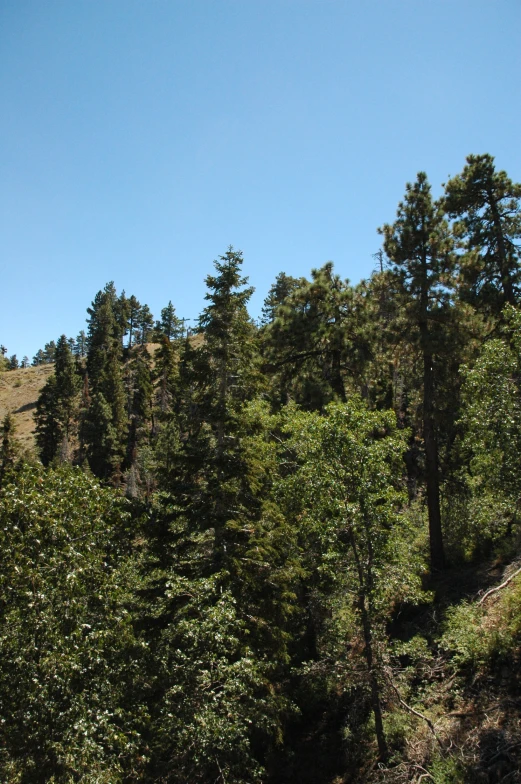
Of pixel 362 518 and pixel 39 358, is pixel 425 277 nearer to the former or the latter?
pixel 362 518

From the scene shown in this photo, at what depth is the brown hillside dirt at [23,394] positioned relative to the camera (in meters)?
95.7

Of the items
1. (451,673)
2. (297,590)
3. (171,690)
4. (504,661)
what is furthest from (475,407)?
(297,590)

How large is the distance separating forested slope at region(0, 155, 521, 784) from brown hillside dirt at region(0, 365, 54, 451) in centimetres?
8119

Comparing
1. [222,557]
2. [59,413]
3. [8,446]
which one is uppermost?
[59,413]

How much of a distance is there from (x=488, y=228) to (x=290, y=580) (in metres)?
19.2

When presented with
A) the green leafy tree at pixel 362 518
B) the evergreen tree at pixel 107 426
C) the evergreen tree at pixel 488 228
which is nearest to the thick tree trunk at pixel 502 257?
the evergreen tree at pixel 488 228

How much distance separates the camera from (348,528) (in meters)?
11.6

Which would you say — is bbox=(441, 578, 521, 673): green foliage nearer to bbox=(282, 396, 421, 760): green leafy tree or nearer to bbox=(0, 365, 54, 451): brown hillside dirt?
bbox=(282, 396, 421, 760): green leafy tree

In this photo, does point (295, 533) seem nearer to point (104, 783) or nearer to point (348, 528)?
point (348, 528)

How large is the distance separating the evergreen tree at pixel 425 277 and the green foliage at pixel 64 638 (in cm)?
1408

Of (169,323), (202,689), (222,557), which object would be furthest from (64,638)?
(169,323)

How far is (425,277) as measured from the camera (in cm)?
A: 2058

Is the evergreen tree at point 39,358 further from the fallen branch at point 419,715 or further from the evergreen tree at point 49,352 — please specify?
the fallen branch at point 419,715

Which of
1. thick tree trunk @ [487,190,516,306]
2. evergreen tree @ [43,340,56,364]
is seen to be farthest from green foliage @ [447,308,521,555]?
evergreen tree @ [43,340,56,364]
